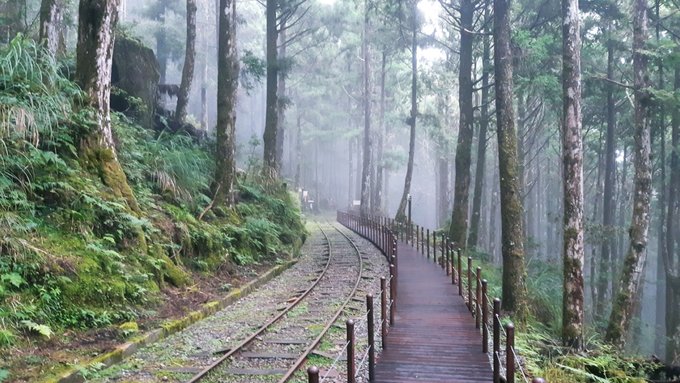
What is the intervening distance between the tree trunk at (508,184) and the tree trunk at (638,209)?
2.84 metres

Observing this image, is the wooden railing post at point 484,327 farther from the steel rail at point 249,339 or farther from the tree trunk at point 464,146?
the tree trunk at point 464,146

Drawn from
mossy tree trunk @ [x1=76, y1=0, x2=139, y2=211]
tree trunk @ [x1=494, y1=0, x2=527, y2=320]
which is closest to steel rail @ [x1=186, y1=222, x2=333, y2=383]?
mossy tree trunk @ [x1=76, y1=0, x2=139, y2=211]

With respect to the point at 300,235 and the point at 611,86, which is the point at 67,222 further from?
the point at 611,86

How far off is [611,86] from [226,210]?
1505cm

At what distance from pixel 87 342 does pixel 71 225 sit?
2319mm

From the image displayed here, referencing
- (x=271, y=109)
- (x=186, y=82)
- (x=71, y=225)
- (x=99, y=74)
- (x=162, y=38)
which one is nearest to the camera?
(x=71, y=225)

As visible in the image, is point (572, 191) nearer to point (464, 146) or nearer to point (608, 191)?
point (464, 146)

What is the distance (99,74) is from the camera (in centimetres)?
1069

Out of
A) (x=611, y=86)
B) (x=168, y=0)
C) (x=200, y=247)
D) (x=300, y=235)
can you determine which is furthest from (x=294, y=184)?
(x=200, y=247)

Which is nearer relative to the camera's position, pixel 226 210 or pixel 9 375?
pixel 9 375

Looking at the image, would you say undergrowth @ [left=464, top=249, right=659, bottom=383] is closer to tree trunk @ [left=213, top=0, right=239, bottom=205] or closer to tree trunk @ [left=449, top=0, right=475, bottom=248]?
tree trunk @ [left=449, top=0, right=475, bottom=248]

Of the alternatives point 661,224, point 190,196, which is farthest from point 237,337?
point 661,224

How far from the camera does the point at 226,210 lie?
1501 cm

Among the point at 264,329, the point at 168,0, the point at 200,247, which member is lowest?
the point at 264,329
